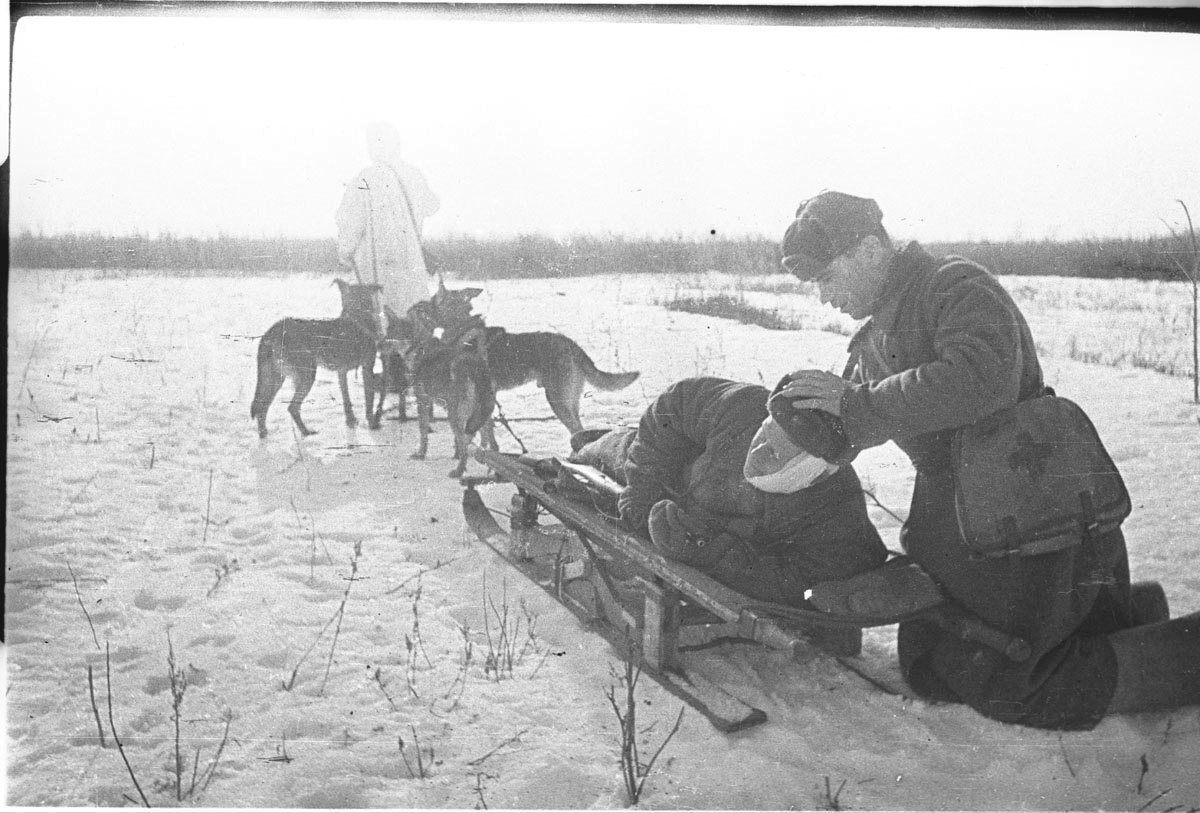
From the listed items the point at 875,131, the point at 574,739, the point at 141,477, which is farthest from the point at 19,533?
the point at 875,131

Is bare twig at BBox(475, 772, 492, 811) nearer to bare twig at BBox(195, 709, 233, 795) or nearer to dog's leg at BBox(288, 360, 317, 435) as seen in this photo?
bare twig at BBox(195, 709, 233, 795)

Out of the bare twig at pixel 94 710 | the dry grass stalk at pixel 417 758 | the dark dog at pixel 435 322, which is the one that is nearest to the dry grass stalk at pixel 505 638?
the dry grass stalk at pixel 417 758

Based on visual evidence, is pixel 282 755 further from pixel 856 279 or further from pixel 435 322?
pixel 856 279

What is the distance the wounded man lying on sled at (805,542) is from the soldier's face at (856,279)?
29 centimetres

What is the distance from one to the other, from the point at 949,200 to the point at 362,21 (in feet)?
5.95

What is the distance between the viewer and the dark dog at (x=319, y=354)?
3.38 metres

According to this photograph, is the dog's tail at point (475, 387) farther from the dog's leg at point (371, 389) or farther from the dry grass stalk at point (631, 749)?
the dry grass stalk at point (631, 749)

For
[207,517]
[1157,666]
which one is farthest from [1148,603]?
[207,517]

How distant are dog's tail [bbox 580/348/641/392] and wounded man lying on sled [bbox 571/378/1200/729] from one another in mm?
163

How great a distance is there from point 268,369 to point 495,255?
77 cm

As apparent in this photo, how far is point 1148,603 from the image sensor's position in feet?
10.3

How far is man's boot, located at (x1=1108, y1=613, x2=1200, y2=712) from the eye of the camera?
10.0ft

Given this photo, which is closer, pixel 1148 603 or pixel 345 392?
pixel 1148 603

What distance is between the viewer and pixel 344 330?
342 cm
